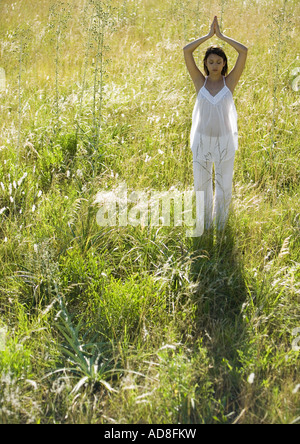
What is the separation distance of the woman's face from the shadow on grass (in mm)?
1117

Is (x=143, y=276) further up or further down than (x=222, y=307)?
further up

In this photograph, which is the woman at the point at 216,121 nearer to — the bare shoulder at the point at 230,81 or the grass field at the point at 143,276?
the bare shoulder at the point at 230,81

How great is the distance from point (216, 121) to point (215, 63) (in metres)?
0.41

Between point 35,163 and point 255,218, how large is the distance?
2003 millimetres

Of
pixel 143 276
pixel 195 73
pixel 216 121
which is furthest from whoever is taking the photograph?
pixel 195 73

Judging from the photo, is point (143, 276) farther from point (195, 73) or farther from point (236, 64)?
point (236, 64)

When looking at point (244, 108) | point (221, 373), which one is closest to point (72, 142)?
point (244, 108)

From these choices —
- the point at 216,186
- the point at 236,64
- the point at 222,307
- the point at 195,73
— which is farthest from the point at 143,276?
the point at 236,64

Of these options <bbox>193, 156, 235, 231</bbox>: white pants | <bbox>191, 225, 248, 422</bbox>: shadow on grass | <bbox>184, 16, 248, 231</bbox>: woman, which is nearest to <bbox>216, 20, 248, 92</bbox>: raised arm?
<bbox>184, 16, 248, 231</bbox>: woman

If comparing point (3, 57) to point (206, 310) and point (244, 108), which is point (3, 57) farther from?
point (206, 310)

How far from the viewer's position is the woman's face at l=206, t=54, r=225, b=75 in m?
3.41

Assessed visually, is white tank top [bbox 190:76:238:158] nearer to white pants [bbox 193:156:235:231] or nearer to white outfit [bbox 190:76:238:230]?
white outfit [bbox 190:76:238:230]

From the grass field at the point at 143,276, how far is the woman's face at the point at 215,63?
0.85 metres

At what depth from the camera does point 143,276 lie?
3258 millimetres
